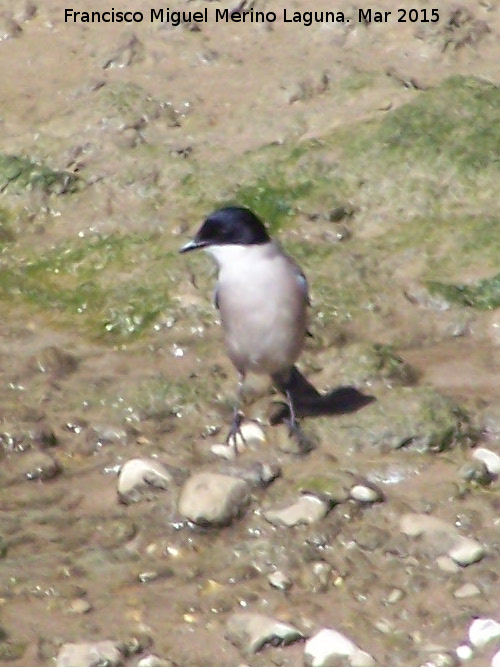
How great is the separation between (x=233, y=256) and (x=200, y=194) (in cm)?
177

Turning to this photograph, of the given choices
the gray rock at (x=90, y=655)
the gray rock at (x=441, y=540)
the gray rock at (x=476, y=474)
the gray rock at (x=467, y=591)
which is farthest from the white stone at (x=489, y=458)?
the gray rock at (x=90, y=655)

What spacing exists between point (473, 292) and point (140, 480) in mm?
2241

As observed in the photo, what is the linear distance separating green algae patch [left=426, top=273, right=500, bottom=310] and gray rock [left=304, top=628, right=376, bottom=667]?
2.61 meters

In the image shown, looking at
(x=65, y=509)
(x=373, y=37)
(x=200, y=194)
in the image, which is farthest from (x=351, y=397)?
(x=373, y=37)

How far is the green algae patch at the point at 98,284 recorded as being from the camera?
6.69 metres

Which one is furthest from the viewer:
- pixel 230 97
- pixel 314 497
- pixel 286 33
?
pixel 286 33

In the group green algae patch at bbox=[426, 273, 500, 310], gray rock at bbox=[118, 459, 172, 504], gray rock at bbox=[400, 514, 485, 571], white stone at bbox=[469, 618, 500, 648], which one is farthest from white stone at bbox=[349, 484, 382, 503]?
green algae patch at bbox=[426, 273, 500, 310]

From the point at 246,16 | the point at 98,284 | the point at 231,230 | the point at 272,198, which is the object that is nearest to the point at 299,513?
the point at 231,230

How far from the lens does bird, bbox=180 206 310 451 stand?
227 inches

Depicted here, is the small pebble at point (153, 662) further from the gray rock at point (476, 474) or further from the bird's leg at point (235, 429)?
the gray rock at point (476, 474)

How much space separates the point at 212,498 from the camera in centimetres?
515

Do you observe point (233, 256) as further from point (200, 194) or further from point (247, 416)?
point (200, 194)

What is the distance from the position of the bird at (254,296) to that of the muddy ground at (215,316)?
0.32m

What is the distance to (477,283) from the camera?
6.84m
